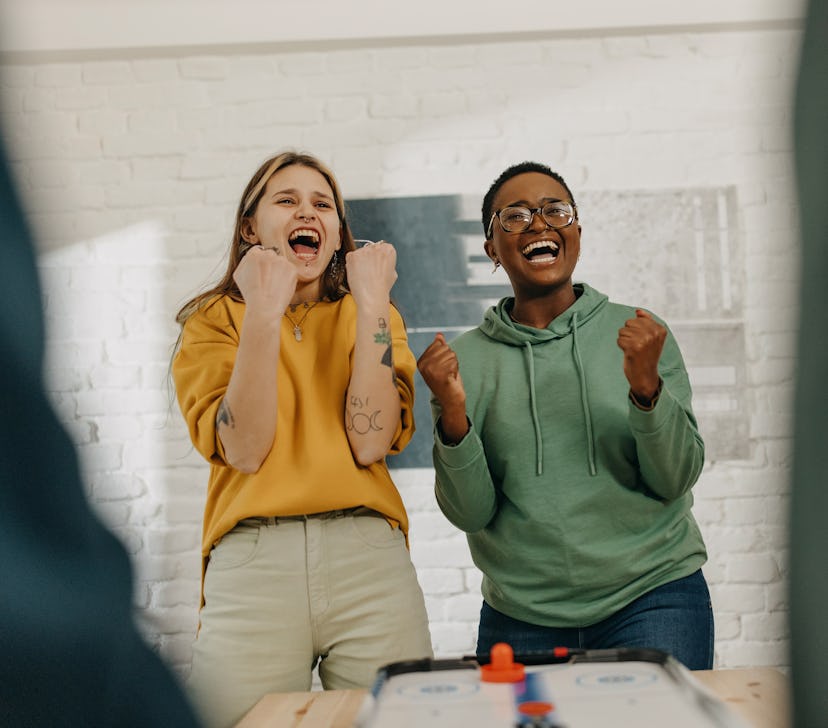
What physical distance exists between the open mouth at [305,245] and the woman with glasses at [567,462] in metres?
0.26

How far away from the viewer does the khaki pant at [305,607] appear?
1136 millimetres

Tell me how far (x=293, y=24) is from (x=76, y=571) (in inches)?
109

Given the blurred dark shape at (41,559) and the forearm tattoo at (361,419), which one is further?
the forearm tattoo at (361,419)

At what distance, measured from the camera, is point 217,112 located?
279 centimetres

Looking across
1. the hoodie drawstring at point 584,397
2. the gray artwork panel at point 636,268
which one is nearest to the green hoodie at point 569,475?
the hoodie drawstring at point 584,397

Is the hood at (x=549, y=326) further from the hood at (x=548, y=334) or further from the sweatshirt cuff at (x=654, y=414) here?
the sweatshirt cuff at (x=654, y=414)

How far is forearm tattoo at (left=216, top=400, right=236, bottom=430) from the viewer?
1.18 m

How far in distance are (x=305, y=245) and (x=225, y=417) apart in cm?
34

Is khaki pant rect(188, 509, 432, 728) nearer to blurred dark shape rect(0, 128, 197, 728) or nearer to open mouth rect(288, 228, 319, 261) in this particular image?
open mouth rect(288, 228, 319, 261)

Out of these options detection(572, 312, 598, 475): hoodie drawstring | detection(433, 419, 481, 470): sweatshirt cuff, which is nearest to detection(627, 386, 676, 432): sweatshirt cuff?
detection(572, 312, 598, 475): hoodie drawstring

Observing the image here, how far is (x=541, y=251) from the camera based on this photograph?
1.48 meters

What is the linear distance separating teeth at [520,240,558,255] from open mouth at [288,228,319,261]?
1.10ft

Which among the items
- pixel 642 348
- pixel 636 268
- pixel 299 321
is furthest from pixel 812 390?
pixel 636 268

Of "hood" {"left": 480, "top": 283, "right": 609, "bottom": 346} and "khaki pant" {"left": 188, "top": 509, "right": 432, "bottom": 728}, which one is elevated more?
"hood" {"left": 480, "top": 283, "right": 609, "bottom": 346}
